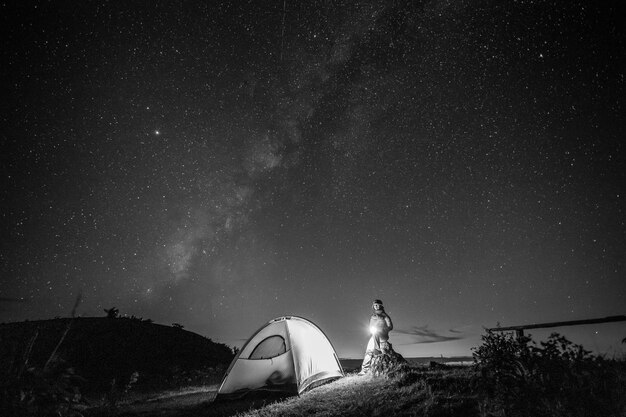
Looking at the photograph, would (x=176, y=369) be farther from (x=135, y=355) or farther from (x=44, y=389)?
(x=44, y=389)

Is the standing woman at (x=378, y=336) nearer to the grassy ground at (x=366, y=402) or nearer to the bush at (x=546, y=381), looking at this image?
the grassy ground at (x=366, y=402)

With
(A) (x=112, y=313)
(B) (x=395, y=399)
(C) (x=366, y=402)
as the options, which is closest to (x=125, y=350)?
(A) (x=112, y=313)

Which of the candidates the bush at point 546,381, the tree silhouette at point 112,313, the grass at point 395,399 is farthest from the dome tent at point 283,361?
the tree silhouette at point 112,313

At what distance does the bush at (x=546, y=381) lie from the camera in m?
4.66

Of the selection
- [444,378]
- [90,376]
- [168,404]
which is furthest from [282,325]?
A: [90,376]

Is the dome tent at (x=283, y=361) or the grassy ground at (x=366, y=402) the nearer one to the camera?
the grassy ground at (x=366, y=402)

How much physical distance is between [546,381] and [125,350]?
73.0 feet

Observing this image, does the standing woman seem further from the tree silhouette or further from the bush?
the tree silhouette

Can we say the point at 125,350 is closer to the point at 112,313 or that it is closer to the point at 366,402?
the point at 112,313

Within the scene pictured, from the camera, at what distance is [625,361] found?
5.87 meters

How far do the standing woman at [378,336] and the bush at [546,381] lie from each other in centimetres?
524

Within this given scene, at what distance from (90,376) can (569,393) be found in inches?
815

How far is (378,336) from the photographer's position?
1123 centimetres

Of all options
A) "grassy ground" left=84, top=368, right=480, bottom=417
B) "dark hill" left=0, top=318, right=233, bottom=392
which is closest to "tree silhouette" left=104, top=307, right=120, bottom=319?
"dark hill" left=0, top=318, right=233, bottom=392
